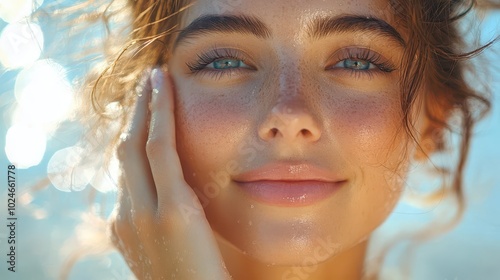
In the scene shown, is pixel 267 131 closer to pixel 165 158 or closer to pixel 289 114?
Result: pixel 289 114

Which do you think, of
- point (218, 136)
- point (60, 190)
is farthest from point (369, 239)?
point (60, 190)

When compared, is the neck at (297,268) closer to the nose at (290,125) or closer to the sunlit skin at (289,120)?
the sunlit skin at (289,120)

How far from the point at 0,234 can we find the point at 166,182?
27.7 inches

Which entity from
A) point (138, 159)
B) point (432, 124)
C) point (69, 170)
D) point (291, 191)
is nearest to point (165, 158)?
point (138, 159)

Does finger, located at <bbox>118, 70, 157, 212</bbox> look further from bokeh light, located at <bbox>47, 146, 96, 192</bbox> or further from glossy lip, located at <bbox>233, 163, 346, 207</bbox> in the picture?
bokeh light, located at <bbox>47, 146, 96, 192</bbox>

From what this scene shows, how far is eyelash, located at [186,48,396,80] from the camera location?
1.58 meters

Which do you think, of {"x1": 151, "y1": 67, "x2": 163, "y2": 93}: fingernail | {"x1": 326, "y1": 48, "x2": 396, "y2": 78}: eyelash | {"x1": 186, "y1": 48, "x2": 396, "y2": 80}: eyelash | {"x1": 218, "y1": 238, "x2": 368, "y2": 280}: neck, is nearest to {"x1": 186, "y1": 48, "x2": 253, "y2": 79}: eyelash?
{"x1": 186, "y1": 48, "x2": 396, "y2": 80}: eyelash

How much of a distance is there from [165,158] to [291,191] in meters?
0.35

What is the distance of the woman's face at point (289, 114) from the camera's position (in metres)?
1.51

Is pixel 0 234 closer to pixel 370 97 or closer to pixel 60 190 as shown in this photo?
pixel 60 190

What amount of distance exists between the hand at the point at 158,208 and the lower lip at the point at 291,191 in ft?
0.54

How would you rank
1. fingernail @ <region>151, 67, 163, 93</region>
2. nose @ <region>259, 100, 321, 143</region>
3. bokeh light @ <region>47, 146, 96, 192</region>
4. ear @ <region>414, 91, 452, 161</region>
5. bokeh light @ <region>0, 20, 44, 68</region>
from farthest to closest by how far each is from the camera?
bokeh light @ <region>47, 146, 96, 192</region> < bokeh light @ <region>0, 20, 44, 68</region> < ear @ <region>414, 91, 452, 161</region> < fingernail @ <region>151, 67, 163, 93</region> < nose @ <region>259, 100, 321, 143</region>

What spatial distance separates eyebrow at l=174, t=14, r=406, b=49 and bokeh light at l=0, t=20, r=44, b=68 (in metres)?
0.74

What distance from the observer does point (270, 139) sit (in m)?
1.49
